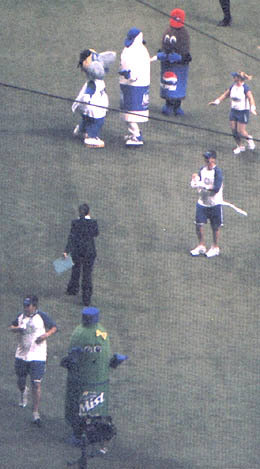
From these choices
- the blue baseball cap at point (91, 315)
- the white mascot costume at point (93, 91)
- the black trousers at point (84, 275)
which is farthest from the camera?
the white mascot costume at point (93, 91)

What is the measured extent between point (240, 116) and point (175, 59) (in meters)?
1.60

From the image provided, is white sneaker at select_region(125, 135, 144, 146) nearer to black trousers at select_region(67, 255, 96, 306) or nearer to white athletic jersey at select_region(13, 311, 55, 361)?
black trousers at select_region(67, 255, 96, 306)

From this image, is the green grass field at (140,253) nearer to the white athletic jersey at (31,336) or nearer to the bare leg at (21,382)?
the bare leg at (21,382)

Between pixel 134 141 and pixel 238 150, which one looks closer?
pixel 134 141

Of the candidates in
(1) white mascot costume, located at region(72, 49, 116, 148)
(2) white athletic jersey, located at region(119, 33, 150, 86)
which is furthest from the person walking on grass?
(2) white athletic jersey, located at region(119, 33, 150, 86)

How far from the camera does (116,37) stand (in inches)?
1008

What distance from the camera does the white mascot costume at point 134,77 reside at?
2042 centimetres

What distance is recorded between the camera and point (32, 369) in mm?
13828

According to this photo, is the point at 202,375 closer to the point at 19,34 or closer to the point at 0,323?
the point at 0,323

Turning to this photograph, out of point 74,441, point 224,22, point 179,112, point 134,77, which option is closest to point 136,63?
point 134,77

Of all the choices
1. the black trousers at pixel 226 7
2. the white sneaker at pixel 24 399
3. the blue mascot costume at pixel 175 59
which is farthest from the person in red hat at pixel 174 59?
the white sneaker at pixel 24 399

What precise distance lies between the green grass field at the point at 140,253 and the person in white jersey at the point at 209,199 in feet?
1.06

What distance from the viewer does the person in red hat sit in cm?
2144

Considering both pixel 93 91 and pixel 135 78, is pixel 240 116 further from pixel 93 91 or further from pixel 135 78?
pixel 93 91
